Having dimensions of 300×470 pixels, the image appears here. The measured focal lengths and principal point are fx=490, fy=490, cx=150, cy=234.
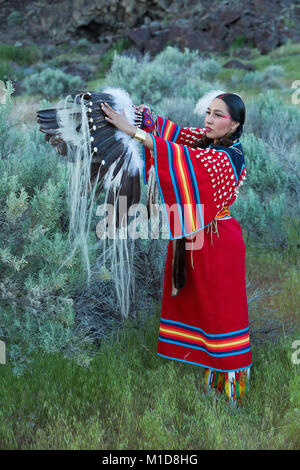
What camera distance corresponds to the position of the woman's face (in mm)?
3047

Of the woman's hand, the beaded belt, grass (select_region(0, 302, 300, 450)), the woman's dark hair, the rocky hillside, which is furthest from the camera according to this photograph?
the rocky hillside

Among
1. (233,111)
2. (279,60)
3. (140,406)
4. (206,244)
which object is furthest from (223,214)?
(279,60)

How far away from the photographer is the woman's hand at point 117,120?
2693mm

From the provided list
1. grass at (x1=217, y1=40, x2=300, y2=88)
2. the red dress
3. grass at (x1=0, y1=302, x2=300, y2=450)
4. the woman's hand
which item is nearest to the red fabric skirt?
the red dress

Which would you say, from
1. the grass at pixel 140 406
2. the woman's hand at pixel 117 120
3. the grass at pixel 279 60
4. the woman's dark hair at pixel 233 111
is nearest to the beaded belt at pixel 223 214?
the woman's dark hair at pixel 233 111

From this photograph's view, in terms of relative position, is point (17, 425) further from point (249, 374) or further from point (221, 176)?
point (221, 176)

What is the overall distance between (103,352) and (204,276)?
1133 millimetres

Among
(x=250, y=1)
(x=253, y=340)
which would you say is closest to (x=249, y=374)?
(x=253, y=340)

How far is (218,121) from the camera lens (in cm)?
305

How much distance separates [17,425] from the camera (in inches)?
116

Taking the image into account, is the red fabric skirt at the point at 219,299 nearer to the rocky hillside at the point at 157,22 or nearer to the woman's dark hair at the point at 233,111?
the woman's dark hair at the point at 233,111

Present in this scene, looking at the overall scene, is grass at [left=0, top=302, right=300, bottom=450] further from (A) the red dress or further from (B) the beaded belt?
(B) the beaded belt

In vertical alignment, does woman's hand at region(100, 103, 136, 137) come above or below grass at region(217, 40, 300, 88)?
below

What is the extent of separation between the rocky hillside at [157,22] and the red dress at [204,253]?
22075 millimetres
